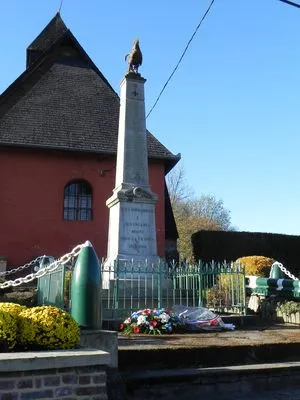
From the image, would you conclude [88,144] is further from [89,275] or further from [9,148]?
[89,275]

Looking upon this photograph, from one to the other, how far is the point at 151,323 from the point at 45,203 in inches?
495

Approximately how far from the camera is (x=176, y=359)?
5.56 meters

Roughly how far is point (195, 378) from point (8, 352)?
7.08 ft

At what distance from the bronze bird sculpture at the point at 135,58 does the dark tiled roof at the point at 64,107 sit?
24.3 feet

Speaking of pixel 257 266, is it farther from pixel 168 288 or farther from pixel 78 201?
pixel 78 201

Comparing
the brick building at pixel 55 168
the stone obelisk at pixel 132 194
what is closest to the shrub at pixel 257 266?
the brick building at pixel 55 168

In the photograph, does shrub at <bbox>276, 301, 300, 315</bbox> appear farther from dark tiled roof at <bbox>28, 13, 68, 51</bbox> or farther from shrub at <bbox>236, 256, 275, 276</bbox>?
dark tiled roof at <bbox>28, 13, 68, 51</bbox>

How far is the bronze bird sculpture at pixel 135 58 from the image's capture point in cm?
1211

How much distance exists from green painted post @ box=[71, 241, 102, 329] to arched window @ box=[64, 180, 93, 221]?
14700 millimetres

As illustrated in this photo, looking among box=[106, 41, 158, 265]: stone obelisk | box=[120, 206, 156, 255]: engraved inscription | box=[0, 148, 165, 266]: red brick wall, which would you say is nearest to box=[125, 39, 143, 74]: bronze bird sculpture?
box=[106, 41, 158, 265]: stone obelisk

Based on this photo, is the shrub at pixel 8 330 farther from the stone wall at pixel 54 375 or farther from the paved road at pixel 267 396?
the paved road at pixel 267 396

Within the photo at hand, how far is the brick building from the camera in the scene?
61.5 feet

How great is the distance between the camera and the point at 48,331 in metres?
4.30

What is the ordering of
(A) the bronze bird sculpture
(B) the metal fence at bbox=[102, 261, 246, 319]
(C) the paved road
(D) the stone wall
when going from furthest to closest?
1. (A) the bronze bird sculpture
2. (B) the metal fence at bbox=[102, 261, 246, 319]
3. (C) the paved road
4. (D) the stone wall
